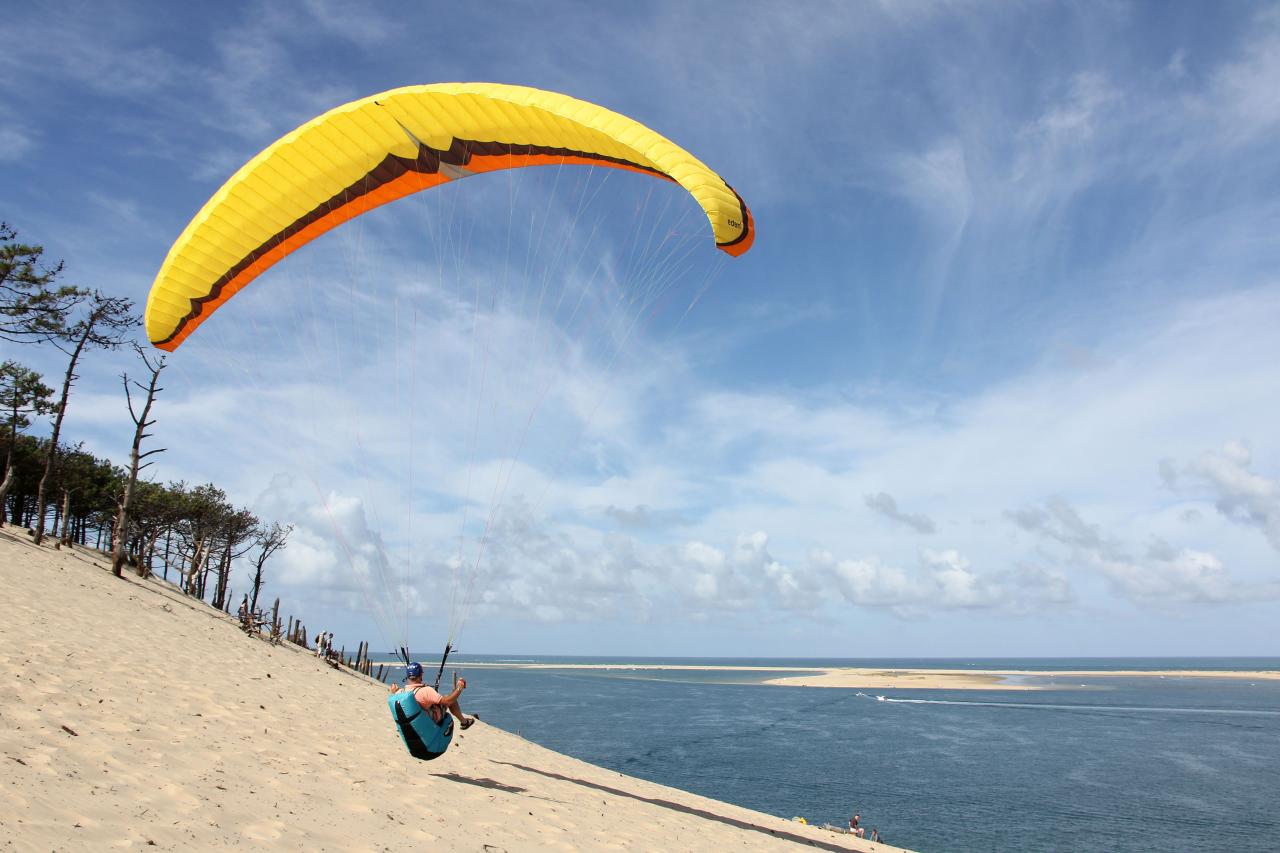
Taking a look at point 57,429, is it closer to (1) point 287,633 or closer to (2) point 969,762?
(1) point 287,633

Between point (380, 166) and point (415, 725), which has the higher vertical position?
point (380, 166)

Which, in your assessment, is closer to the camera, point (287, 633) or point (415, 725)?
point (415, 725)

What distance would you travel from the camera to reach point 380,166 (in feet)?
33.3

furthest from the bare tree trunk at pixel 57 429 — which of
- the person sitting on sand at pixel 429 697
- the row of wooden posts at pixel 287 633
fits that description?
the person sitting on sand at pixel 429 697

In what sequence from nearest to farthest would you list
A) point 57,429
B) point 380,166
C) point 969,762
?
point 380,166
point 57,429
point 969,762

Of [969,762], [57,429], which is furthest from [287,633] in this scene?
[969,762]

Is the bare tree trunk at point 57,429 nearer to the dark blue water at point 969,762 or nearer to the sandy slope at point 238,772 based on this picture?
the sandy slope at point 238,772

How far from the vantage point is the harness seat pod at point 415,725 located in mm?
7586

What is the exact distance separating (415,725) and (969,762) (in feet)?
126

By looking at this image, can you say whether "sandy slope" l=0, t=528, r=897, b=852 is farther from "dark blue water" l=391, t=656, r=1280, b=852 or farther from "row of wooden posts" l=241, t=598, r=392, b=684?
"dark blue water" l=391, t=656, r=1280, b=852

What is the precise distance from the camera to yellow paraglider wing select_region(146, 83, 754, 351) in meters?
8.82

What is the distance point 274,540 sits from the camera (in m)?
38.1

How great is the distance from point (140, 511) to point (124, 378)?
17846mm

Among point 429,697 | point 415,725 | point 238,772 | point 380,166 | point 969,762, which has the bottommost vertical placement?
point 969,762
